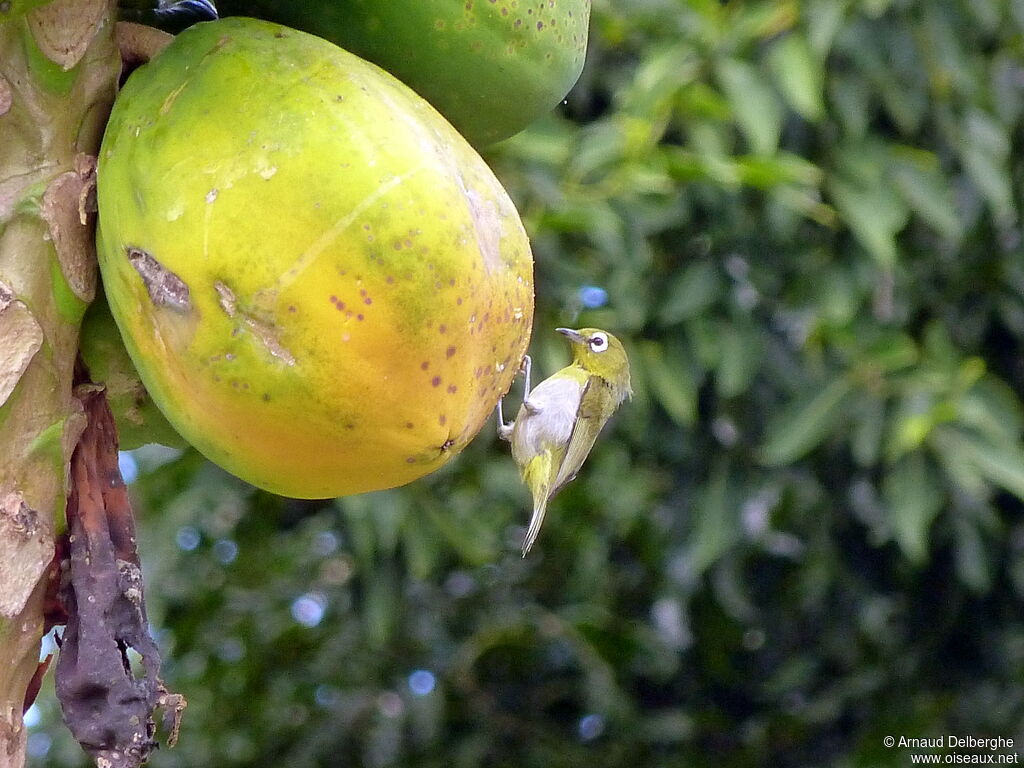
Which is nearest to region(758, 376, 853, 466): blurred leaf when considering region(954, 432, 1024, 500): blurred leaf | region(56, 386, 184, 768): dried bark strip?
region(954, 432, 1024, 500): blurred leaf

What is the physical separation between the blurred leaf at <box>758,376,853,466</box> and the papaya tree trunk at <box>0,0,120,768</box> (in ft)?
6.22

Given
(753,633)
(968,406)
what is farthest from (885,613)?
(968,406)

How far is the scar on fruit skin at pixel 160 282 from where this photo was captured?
2.96ft

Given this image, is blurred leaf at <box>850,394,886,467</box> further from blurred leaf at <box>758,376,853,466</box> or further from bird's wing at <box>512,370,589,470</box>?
bird's wing at <box>512,370,589,470</box>

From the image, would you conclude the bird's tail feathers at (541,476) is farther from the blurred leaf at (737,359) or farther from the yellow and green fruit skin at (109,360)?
the yellow and green fruit skin at (109,360)

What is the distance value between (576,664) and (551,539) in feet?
1.05

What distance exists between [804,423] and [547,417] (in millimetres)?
756

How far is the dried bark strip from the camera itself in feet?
3.07

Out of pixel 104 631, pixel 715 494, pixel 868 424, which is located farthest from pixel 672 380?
pixel 104 631

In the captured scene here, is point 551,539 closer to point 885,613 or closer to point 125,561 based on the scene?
point 885,613

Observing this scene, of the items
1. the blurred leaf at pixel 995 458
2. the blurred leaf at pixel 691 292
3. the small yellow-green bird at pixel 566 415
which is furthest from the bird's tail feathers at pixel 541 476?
the blurred leaf at pixel 995 458

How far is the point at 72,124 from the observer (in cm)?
101

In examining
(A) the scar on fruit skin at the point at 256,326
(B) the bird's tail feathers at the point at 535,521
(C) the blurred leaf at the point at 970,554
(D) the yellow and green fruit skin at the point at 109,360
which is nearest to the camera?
(A) the scar on fruit skin at the point at 256,326

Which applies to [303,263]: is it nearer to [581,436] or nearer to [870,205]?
[581,436]
